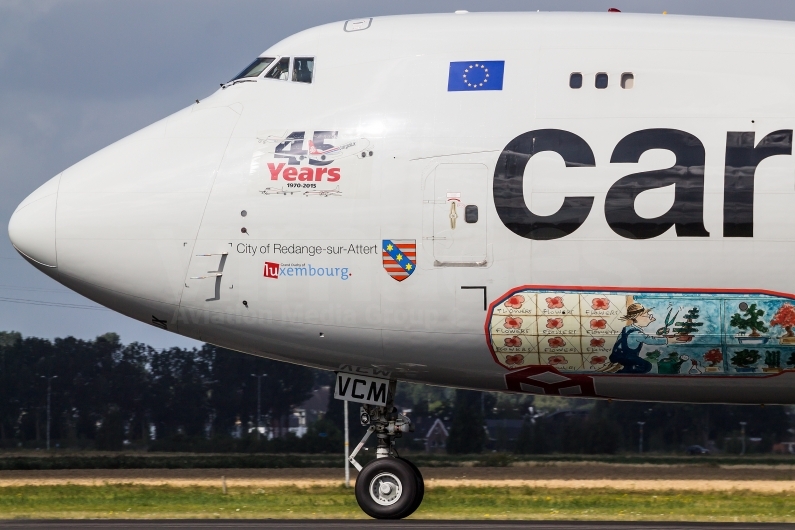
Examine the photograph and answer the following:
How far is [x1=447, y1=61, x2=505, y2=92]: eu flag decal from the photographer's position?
1619 cm

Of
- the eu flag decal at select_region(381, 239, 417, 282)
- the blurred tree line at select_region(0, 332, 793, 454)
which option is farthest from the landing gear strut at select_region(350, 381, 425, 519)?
the blurred tree line at select_region(0, 332, 793, 454)

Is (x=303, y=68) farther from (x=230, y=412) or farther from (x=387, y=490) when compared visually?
(x=230, y=412)

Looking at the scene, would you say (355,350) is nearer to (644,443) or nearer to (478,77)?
(478,77)

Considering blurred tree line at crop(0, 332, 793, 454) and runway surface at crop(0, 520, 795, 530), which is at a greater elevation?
runway surface at crop(0, 520, 795, 530)

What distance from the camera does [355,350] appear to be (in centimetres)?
1664

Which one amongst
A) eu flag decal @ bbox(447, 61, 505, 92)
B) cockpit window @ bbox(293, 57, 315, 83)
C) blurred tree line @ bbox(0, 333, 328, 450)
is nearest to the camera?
eu flag decal @ bbox(447, 61, 505, 92)

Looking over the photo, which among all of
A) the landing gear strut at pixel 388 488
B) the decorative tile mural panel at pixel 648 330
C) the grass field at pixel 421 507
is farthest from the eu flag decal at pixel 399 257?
the grass field at pixel 421 507

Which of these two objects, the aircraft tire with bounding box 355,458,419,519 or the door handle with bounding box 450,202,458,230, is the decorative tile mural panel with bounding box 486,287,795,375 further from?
the aircraft tire with bounding box 355,458,419,519

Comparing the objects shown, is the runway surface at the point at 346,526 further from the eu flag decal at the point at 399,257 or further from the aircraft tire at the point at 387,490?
the eu flag decal at the point at 399,257

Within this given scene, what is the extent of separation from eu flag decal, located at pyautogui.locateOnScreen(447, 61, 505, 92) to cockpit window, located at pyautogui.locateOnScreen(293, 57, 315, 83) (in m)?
2.11

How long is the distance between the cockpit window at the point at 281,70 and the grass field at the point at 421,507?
32.8ft

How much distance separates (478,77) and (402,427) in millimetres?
5214

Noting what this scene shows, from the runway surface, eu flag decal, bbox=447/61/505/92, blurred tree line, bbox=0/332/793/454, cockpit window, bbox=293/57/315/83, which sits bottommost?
blurred tree line, bbox=0/332/793/454

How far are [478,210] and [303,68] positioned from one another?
352 centimetres
